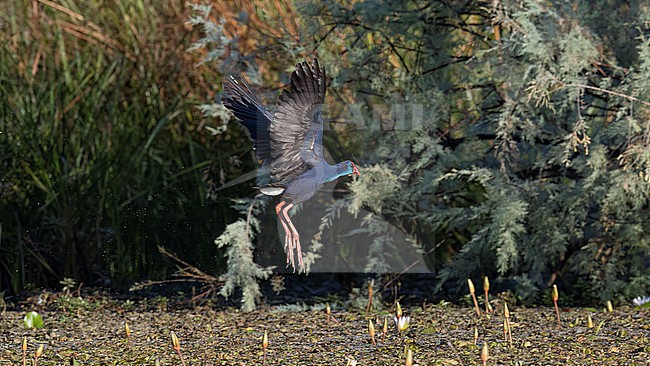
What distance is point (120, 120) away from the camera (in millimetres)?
5297

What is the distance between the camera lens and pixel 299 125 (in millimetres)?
2445

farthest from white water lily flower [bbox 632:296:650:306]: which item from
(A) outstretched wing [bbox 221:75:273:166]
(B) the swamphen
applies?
(A) outstretched wing [bbox 221:75:273:166]

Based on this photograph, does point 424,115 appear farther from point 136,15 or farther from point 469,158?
point 136,15

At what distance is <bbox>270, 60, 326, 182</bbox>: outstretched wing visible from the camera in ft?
7.75

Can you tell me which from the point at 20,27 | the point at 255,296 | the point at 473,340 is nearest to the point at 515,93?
the point at 473,340

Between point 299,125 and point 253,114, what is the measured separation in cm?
30

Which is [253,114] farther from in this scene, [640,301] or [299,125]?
[640,301]

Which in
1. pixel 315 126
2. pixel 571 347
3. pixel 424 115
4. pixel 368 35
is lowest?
pixel 571 347

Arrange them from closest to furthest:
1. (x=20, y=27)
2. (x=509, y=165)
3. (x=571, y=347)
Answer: (x=571, y=347), (x=509, y=165), (x=20, y=27)

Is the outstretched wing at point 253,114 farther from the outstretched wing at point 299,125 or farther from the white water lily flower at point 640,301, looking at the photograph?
the white water lily flower at point 640,301

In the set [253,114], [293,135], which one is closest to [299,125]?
[293,135]

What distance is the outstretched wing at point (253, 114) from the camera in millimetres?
2664

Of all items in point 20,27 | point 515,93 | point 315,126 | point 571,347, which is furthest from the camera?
point 20,27

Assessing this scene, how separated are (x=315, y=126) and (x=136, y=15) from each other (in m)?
3.65
